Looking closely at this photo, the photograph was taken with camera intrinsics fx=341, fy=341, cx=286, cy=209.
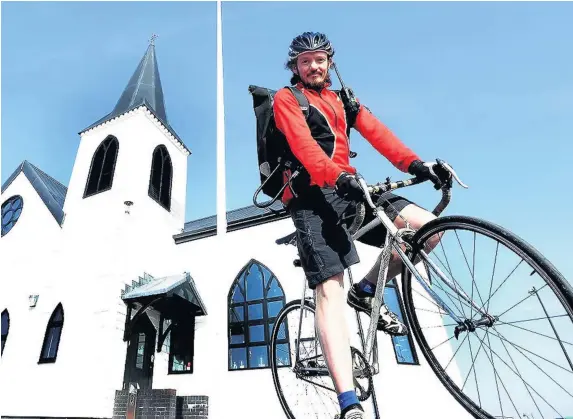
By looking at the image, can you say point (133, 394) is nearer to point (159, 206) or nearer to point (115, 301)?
point (115, 301)

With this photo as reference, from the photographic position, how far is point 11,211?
521 inches

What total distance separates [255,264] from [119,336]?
4.29 metres

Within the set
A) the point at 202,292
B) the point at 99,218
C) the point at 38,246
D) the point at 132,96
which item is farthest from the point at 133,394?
the point at 132,96

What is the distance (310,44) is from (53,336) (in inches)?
451

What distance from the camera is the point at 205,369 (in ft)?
31.9

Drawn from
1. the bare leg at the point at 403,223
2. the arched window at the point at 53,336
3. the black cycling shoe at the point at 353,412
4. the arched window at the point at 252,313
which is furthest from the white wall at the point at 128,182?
the black cycling shoe at the point at 353,412

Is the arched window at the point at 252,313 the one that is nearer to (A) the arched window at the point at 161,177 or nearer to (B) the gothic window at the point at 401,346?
(B) the gothic window at the point at 401,346

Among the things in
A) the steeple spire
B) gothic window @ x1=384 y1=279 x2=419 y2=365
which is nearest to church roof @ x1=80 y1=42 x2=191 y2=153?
the steeple spire

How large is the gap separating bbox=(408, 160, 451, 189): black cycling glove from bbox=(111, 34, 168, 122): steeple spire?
13865 mm

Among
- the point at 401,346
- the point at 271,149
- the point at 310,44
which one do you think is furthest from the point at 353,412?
the point at 401,346

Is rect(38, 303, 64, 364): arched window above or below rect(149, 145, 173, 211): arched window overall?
below

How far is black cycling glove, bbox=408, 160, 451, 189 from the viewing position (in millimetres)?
2113

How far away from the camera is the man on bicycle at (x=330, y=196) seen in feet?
6.55

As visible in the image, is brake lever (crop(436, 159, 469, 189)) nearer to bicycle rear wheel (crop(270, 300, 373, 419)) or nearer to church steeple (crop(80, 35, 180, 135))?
bicycle rear wheel (crop(270, 300, 373, 419))
